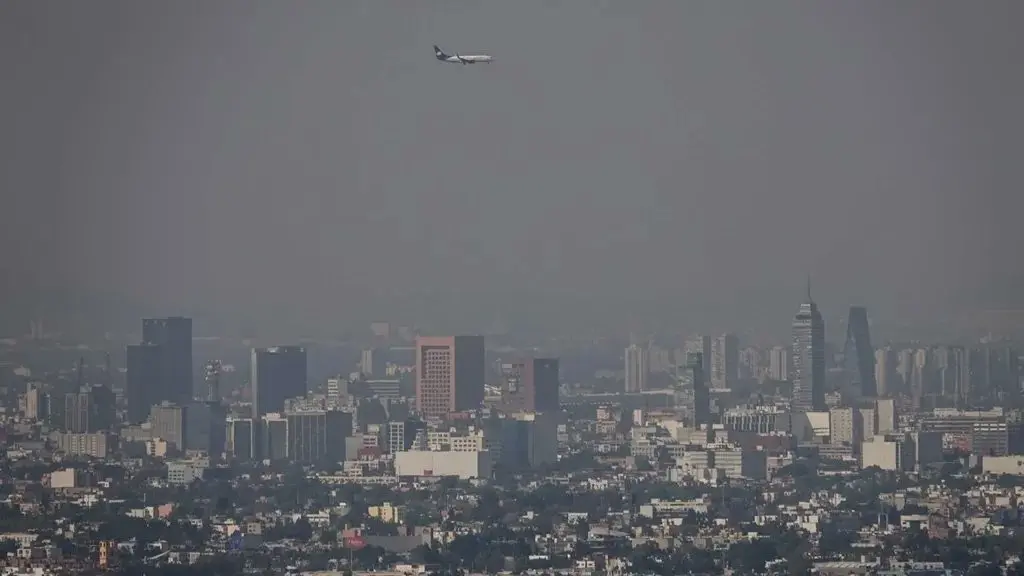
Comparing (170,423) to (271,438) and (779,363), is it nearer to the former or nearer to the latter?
(271,438)

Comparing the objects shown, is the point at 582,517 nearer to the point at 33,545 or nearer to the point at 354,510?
the point at 354,510

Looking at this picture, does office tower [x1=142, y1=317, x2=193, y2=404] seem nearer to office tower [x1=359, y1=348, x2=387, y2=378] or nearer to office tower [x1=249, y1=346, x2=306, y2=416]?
office tower [x1=249, y1=346, x2=306, y2=416]

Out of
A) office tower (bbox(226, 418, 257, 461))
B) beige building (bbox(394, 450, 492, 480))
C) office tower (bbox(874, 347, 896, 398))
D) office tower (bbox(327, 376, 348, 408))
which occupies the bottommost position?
beige building (bbox(394, 450, 492, 480))

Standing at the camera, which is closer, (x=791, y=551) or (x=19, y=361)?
(x=791, y=551)

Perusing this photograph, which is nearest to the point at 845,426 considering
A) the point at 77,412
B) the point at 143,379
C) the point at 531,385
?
the point at 531,385

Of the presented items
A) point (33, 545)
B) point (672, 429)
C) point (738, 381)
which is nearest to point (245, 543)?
point (33, 545)

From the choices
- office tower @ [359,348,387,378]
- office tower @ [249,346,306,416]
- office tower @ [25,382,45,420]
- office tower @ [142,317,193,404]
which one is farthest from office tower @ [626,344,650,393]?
office tower @ [25,382,45,420]

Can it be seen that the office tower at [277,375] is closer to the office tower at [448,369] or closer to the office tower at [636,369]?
the office tower at [448,369]
